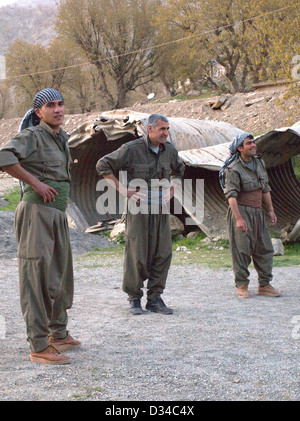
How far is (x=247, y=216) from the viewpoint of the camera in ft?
20.2

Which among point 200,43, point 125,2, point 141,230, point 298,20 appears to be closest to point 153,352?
point 141,230

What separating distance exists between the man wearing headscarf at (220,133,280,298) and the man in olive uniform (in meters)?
0.99

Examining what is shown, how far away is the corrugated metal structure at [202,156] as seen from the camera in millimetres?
10758

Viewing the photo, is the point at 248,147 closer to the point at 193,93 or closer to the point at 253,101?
the point at 253,101

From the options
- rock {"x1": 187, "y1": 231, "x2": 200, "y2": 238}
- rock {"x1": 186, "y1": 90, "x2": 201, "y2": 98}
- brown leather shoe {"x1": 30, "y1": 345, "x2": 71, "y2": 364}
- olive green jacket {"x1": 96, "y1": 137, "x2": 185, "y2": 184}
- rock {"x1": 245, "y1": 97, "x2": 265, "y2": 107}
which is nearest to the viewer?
brown leather shoe {"x1": 30, "y1": 345, "x2": 71, "y2": 364}

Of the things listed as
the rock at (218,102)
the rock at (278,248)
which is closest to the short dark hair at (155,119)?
the rock at (278,248)

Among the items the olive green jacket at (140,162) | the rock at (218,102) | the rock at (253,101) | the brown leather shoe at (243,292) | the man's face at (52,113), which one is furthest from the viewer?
the rock at (218,102)

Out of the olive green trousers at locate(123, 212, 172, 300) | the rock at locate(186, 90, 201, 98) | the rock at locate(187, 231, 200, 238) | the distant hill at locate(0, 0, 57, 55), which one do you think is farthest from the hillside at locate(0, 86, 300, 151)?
the distant hill at locate(0, 0, 57, 55)

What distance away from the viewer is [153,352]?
13.0 feet

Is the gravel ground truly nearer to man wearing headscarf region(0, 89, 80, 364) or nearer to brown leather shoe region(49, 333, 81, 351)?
brown leather shoe region(49, 333, 81, 351)

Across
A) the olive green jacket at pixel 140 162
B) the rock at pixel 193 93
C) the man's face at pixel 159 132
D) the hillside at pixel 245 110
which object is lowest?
the olive green jacket at pixel 140 162

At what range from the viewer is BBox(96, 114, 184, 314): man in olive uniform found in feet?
17.3

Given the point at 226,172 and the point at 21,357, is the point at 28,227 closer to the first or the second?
the point at 21,357

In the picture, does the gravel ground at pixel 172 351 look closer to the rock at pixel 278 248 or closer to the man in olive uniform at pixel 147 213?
the man in olive uniform at pixel 147 213
